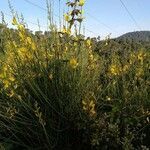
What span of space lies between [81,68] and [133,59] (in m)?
0.97

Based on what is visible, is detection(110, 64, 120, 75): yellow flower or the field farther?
detection(110, 64, 120, 75): yellow flower

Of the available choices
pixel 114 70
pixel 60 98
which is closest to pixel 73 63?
pixel 60 98

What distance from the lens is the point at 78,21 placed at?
10.3 ft

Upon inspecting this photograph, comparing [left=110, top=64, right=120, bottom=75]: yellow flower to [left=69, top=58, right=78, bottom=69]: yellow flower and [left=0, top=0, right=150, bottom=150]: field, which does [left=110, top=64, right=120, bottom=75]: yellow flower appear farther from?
[left=69, top=58, right=78, bottom=69]: yellow flower

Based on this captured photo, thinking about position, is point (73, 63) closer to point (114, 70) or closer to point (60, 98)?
point (60, 98)

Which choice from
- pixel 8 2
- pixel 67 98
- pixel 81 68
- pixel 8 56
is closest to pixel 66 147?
pixel 67 98

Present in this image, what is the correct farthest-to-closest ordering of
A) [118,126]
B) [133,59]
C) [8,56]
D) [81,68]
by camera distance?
1. [133,59]
2. [8,56]
3. [81,68]
4. [118,126]

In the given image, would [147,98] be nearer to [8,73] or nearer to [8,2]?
[8,73]

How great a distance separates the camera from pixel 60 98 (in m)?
3.05

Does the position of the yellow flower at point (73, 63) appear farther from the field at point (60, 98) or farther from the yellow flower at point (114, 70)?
the yellow flower at point (114, 70)

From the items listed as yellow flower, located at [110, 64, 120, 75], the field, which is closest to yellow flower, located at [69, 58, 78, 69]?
the field

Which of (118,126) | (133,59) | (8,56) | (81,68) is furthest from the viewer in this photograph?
(133,59)

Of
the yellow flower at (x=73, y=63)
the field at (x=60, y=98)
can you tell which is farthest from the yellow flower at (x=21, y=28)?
the yellow flower at (x=73, y=63)

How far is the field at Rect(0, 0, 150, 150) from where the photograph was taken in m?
2.92
